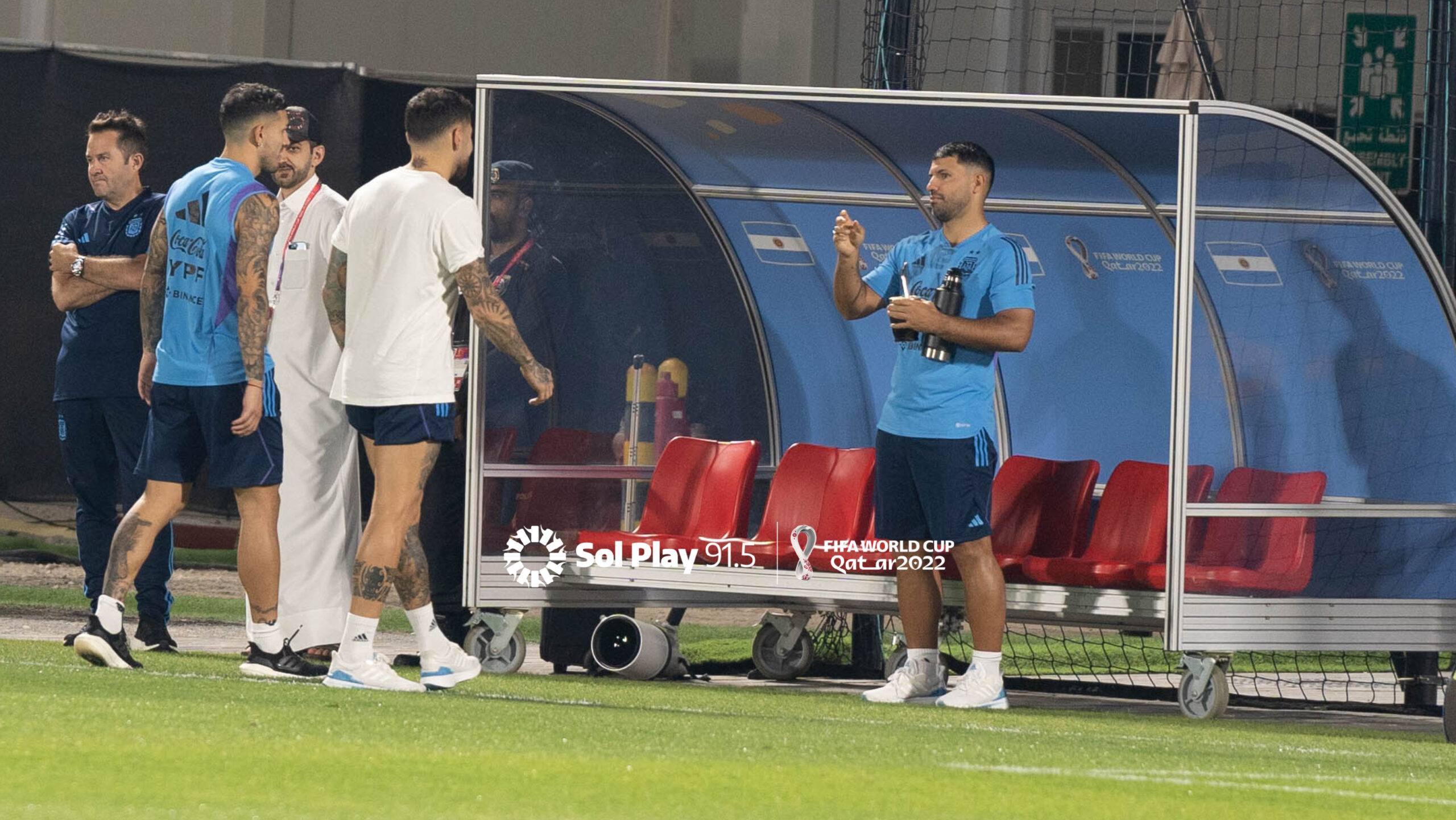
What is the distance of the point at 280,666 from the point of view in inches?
267

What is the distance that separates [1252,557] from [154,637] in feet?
14.1

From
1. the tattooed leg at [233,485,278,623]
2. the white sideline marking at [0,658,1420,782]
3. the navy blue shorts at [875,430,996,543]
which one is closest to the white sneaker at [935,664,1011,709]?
the navy blue shorts at [875,430,996,543]

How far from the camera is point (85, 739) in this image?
452 cm

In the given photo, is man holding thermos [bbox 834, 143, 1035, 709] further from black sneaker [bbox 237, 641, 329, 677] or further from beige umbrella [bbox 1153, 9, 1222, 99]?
beige umbrella [bbox 1153, 9, 1222, 99]

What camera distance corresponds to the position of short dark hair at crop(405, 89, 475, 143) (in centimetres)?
630

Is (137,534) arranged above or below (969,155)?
below

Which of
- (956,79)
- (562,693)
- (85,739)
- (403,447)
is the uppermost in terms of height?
(956,79)

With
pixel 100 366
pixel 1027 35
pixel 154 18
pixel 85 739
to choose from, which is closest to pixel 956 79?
pixel 1027 35

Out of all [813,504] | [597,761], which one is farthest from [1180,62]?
[597,761]

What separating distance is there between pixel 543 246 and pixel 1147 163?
105 inches

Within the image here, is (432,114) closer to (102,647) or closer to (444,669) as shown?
(444,669)

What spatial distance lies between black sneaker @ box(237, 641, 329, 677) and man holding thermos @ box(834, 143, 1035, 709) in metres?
2.02

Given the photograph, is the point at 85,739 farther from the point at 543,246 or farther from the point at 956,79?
the point at 956,79

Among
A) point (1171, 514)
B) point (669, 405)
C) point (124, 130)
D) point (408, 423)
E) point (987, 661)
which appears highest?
point (124, 130)
